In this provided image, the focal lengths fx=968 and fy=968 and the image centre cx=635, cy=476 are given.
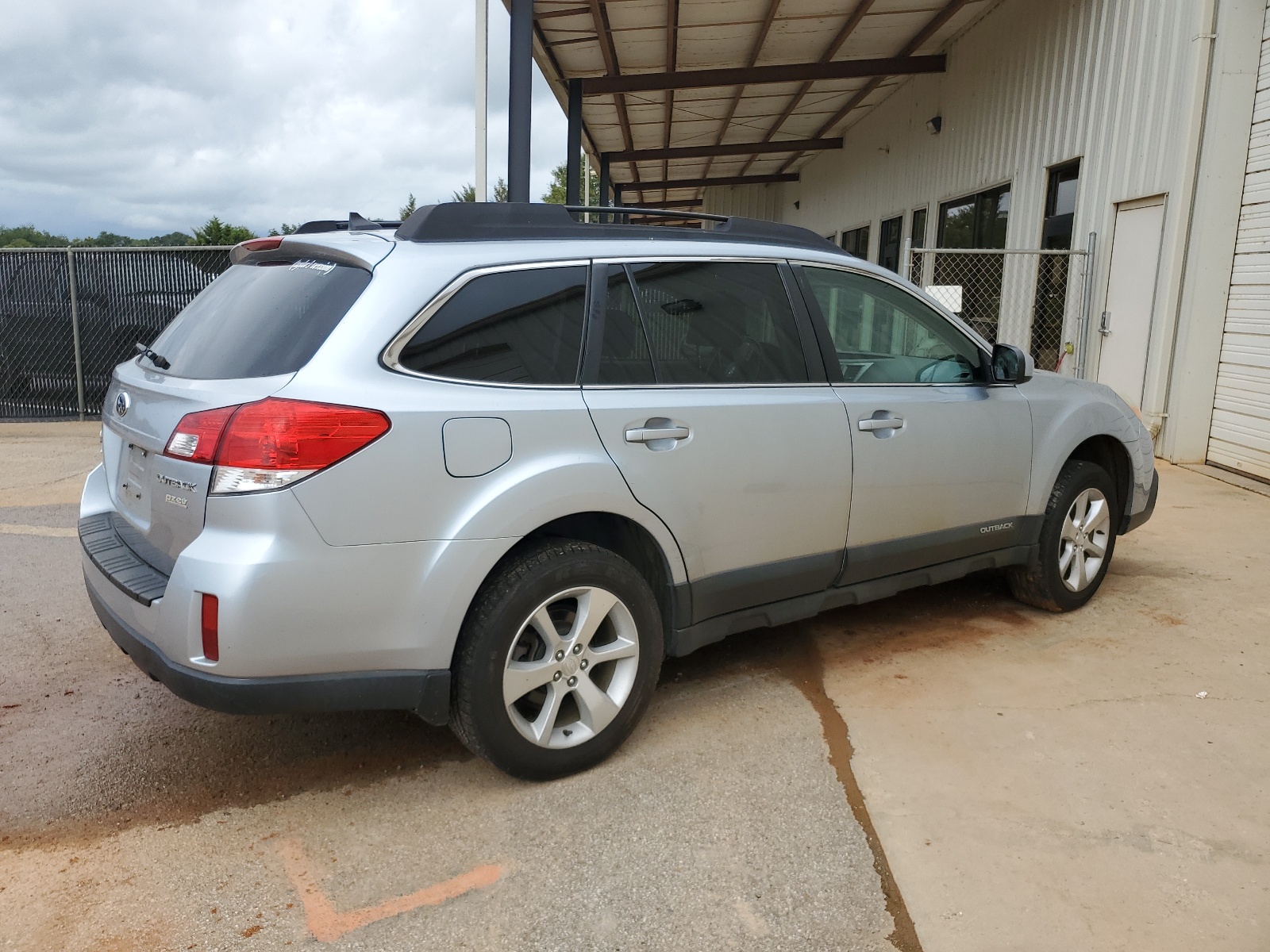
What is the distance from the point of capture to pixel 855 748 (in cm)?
333

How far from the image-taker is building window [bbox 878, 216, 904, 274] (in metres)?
16.6

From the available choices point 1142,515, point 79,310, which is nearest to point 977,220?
point 1142,515

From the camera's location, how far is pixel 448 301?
285 centimetres

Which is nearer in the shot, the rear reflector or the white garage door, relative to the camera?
the rear reflector

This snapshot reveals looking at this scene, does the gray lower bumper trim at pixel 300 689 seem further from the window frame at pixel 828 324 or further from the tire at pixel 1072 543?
the tire at pixel 1072 543

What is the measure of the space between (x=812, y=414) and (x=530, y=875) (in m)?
1.87

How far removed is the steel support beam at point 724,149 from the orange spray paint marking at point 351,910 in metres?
18.2

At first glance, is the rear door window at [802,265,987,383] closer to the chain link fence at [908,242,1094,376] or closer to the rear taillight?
the rear taillight

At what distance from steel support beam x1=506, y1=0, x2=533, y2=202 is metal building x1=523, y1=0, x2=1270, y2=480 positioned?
0.64 feet

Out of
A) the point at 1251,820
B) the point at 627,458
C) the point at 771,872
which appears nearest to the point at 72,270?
the point at 627,458

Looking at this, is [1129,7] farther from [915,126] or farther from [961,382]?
[961,382]

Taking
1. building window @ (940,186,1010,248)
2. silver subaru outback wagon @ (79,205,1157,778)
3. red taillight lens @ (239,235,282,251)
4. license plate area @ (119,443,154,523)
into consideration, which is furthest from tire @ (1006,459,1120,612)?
building window @ (940,186,1010,248)

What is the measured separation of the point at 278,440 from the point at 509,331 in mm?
780

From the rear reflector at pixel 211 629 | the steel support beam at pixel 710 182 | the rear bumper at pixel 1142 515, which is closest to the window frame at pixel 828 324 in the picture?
the rear bumper at pixel 1142 515
